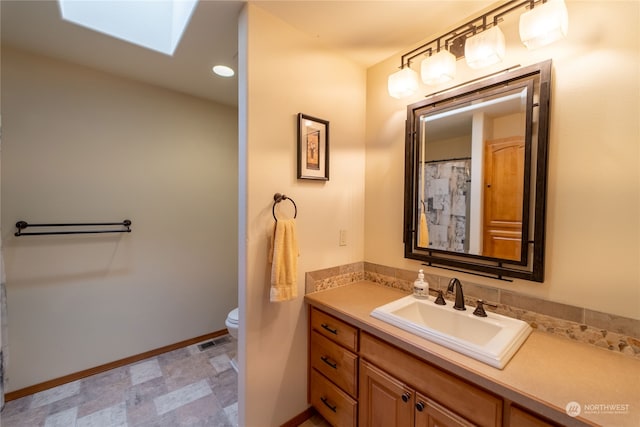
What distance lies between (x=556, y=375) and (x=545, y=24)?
52.2 inches

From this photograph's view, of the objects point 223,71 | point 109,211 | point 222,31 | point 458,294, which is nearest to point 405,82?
point 222,31

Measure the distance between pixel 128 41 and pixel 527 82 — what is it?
7.57ft

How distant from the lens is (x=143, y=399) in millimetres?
1810

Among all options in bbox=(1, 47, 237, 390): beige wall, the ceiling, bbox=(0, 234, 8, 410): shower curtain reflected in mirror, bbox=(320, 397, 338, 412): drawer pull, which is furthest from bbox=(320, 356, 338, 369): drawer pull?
bbox=(0, 234, 8, 410): shower curtain reflected in mirror

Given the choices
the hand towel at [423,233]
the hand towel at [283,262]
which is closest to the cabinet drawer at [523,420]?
the hand towel at [423,233]

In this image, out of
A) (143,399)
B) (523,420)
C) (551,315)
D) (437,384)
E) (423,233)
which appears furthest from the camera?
(143,399)

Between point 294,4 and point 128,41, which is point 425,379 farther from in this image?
point 128,41

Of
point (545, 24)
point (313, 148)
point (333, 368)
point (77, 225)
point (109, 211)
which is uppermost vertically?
point (545, 24)

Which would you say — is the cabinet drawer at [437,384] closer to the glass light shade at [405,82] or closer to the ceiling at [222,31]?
the glass light shade at [405,82]

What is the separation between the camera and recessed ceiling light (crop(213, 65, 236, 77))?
1.92 m

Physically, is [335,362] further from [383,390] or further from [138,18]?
[138,18]

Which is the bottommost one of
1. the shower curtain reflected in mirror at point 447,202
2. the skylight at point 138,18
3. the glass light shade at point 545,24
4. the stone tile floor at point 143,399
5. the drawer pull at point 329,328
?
the stone tile floor at point 143,399

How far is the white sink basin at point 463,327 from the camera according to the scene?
93 cm

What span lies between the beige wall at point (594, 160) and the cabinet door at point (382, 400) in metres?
0.76
